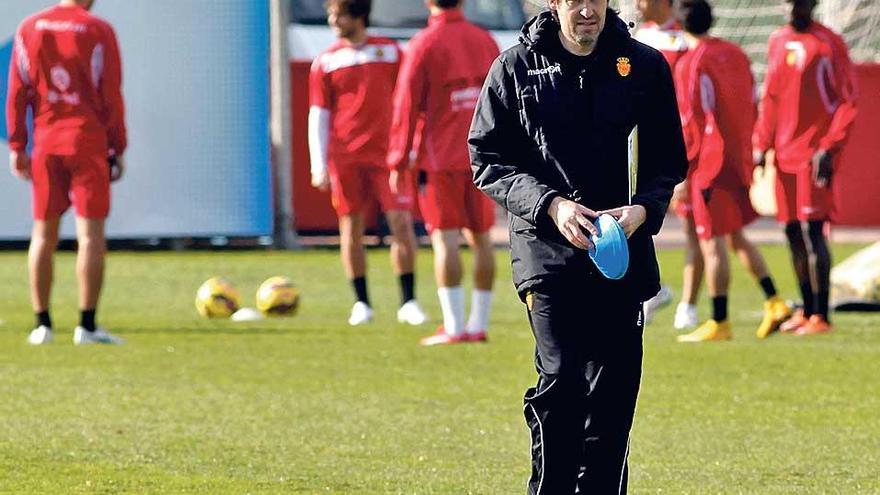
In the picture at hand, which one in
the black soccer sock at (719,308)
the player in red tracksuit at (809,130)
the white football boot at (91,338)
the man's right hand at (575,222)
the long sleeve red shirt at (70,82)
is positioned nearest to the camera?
the man's right hand at (575,222)

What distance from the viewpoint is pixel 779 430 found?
9.09m

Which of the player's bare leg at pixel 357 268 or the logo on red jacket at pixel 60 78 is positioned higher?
the logo on red jacket at pixel 60 78

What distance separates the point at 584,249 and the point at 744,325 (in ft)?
27.2

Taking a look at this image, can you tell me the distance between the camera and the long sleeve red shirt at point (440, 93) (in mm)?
12383

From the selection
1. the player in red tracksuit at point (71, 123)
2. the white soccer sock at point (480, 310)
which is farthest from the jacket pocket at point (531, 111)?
the player in red tracksuit at point (71, 123)

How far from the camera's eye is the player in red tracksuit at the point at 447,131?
12.4 meters

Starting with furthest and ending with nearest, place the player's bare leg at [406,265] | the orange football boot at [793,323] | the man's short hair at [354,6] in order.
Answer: the player's bare leg at [406,265] → the man's short hair at [354,6] → the orange football boot at [793,323]

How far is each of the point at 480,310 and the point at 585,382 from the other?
6.52 metres

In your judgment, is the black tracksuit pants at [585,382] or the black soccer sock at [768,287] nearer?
the black tracksuit pants at [585,382]

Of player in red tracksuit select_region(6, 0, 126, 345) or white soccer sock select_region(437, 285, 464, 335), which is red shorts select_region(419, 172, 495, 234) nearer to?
white soccer sock select_region(437, 285, 464, 335)

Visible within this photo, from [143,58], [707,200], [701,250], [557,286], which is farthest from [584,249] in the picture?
[143,58]

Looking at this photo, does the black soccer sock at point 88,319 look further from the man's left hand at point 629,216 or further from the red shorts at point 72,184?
the man's left hand at point 629,216

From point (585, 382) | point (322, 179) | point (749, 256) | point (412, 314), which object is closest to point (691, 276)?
point (749, 256)

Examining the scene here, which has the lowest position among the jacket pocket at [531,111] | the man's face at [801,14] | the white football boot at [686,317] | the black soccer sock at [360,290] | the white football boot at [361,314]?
the white football boot at [361,314]
